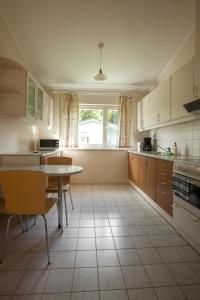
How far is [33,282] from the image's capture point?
1498 mm

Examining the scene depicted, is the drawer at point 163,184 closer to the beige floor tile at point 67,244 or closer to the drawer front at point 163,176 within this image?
the drawer front at point 163,176

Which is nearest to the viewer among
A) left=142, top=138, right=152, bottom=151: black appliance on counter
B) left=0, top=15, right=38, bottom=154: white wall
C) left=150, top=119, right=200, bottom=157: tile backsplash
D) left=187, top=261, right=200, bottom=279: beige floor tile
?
left=187, top=261, right=200, bottom=279: beige floor tile

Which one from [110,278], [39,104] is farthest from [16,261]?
[39,104]

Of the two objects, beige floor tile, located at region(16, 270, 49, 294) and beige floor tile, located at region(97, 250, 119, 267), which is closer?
beige floor tile, located at region(16, 270, 49, 294)

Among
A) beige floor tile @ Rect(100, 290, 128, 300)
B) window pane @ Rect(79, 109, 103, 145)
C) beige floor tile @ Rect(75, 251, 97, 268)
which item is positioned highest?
window pane @ Rect(79, 109, 103, 145)

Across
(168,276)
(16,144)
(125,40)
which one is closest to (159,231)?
(168,276)

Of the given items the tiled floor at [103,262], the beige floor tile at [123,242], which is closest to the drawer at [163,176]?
the tiled floor at [103,262]

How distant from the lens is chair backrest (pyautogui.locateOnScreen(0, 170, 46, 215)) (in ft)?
5.51

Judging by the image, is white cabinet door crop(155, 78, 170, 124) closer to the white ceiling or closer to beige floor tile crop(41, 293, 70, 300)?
the white ceiling

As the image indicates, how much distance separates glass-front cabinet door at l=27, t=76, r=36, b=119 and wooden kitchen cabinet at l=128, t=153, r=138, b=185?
89.1 inches

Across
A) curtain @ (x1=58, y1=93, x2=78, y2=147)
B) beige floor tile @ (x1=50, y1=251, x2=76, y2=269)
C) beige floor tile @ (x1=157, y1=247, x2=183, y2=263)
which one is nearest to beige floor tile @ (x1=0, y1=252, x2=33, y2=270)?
beige floor tile @ (x1=50, y1=251, x2=76, y2=269)

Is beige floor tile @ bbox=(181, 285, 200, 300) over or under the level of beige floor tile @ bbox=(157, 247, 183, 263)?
under

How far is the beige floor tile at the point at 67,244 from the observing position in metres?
1.98

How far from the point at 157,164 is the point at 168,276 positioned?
1.63 metres
